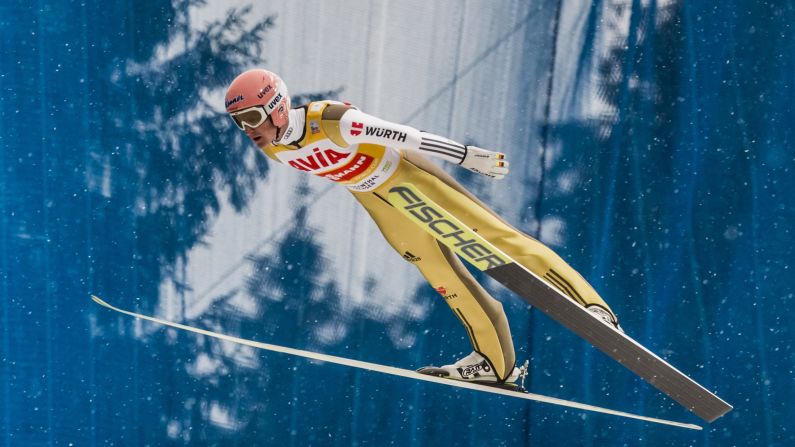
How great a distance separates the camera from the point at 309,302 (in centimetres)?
352

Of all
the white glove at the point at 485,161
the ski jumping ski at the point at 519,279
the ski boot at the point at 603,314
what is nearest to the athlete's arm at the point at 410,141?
the white glove at the point at 485,161

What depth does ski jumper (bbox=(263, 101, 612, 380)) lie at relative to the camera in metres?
2.47

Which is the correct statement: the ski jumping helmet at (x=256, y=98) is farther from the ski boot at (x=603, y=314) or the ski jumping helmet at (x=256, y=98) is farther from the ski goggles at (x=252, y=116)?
the ski boot at (x=603, y=314)

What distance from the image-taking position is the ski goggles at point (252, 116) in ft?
7.89

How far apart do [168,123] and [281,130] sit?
985mm

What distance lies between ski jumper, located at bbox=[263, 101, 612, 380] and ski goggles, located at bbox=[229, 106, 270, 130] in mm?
95

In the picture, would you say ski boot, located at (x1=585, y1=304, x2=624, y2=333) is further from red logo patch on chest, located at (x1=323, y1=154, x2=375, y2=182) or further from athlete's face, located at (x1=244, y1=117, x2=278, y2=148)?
athlete's face, located at (x1=244, y1=117, x2=278, y2=148)

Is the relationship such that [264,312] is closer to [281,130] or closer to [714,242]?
[281,130]

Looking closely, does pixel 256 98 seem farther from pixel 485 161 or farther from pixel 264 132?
pixel 485 161

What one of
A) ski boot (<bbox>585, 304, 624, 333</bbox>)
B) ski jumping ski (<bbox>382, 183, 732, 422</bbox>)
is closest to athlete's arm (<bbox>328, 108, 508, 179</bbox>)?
ski jumping ski (<bbox>382, 183, 732, 422</bbox>)

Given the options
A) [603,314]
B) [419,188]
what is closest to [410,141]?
[419,188]

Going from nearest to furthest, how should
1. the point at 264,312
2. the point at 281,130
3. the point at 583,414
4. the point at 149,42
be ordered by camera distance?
the point at 281,130, the point at 149,42, the point at 264,312, the point at 583,414

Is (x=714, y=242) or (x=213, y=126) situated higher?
(x=213, y=126)

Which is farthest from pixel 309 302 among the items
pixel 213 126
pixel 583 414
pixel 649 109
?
pixel 649 109
